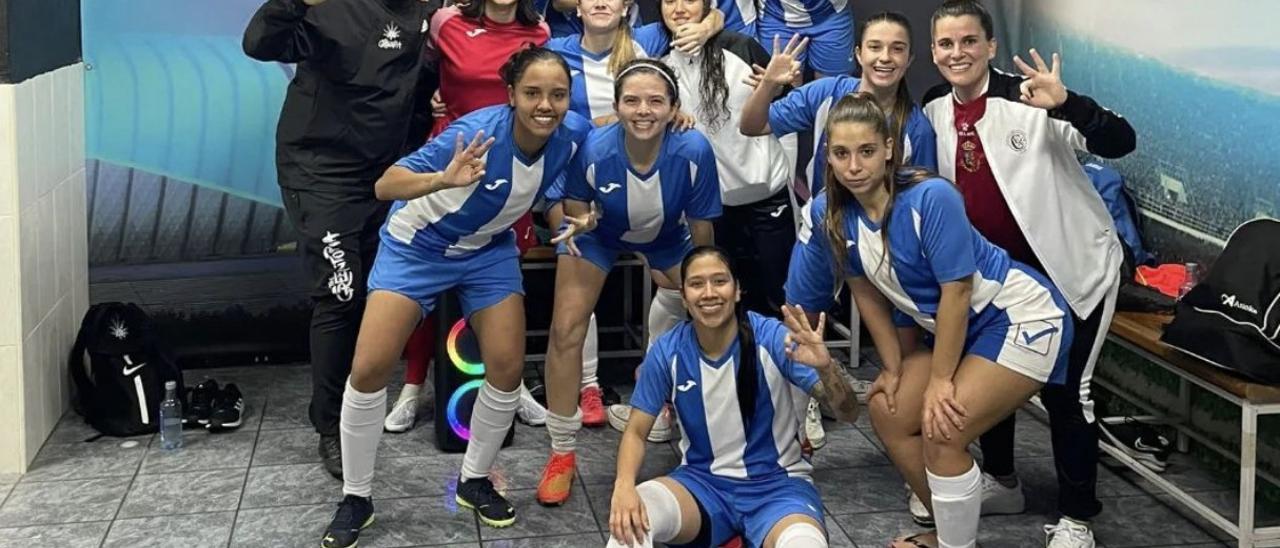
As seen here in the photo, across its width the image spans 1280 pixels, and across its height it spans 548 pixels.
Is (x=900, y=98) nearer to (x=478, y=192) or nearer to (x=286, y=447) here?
(x=478, y=192)

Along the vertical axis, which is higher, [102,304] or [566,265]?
[566,265]

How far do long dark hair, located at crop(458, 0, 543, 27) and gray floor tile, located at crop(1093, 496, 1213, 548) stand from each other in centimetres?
211

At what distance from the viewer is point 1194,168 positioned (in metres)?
4.17

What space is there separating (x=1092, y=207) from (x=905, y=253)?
0.63m

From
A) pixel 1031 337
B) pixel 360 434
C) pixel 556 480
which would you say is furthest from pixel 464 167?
pixel 1031 337

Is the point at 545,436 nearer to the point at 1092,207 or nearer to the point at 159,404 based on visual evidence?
the point at 159,404

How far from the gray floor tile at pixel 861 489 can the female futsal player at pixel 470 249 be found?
0.89 m

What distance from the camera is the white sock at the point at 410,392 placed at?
468cm

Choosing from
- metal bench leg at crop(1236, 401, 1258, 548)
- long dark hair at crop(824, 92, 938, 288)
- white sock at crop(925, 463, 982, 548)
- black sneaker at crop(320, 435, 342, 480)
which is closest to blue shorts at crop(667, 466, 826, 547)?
white sock at crop(925, 463, 982, 548)

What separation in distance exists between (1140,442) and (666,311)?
145cm

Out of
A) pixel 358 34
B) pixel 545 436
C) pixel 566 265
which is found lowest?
pixel 545 436

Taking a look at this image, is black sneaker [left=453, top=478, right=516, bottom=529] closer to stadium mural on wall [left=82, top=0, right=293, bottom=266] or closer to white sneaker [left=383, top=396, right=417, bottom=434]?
white sneaker [left=383, top=396, right=417, bottom=434]

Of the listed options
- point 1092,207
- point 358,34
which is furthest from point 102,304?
point 1092,207

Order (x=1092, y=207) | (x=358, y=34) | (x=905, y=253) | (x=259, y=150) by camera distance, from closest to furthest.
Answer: (x=905, y=253) → (x=1092, y=207) → (x=358, y=34) → (x=259, y=150)
